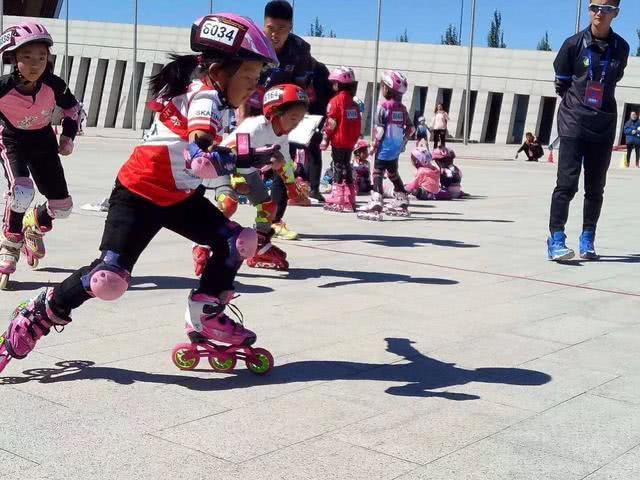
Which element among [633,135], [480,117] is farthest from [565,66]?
[480,117]

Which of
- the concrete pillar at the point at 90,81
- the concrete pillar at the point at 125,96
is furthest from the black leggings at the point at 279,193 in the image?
the concrete pillar at the point at 90,81

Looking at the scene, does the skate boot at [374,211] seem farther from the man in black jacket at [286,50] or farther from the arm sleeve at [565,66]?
the arm sleeve at [565,66]

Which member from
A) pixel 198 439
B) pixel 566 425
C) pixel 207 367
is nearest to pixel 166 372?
pixel 207 367

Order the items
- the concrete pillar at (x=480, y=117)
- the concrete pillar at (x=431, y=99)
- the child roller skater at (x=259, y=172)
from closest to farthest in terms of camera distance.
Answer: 1. the child roller skater at (x=259, y=172)
2. the concrete pillar at (x=480, y=117)
3. the concrete pillar at (x=431, y=99)

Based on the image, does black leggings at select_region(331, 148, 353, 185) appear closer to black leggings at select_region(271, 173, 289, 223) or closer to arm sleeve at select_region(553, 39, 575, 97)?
black leggings at select_region(271, 173, 289, 223)

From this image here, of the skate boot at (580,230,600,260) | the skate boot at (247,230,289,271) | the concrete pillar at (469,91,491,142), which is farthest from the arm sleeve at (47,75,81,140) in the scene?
the concrete pillar at (469,91,491,142)

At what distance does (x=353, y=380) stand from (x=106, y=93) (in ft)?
192

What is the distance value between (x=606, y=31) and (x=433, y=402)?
5.61 m

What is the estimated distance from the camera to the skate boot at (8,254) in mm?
6855

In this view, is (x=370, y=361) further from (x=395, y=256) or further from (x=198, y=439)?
(x=395, y=256)

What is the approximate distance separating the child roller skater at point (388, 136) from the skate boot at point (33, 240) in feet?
17.5

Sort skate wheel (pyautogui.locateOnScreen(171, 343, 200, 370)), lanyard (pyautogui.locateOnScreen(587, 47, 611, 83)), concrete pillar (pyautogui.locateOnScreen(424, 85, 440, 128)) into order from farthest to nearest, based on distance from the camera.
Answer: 1. concrete pillar (pyautogui.locateOnScreen(424, 85, 440, 128))
2. lanyard (pyautogui.locateOnScreen(587, 47, 611, 83))
3. skate wheel (pyautogui.locateOnScreen(171, 343, 200, 370))

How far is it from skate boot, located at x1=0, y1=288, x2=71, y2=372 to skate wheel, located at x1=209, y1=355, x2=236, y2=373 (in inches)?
29.0

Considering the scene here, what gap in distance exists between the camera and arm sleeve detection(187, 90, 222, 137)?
4.44 metres
